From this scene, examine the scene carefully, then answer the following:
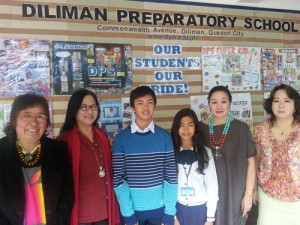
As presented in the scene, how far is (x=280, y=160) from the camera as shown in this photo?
221 centimetres

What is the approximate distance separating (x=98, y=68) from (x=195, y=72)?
1088 millimetres

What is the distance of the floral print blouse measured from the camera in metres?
2.16

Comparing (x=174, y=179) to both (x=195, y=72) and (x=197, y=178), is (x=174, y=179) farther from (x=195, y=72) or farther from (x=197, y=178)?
(x=195, y=72)

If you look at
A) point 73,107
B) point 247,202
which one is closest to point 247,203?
point 247,202

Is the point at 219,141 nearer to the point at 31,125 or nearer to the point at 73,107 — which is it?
the point at 73,107

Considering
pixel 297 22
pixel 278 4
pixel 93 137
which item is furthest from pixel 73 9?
pixel 297 22

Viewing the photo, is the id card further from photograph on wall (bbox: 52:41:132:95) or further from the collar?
photograph on wall (bbox: 52:41:132:95)

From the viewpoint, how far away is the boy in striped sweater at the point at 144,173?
6.55 ft

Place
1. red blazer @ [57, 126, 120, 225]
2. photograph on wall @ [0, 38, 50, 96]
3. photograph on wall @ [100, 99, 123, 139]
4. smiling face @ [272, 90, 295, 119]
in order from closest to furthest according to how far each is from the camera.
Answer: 1. red blazer @ [57, 126, 120, 225]
2. smiling face @ [272, 90, 295, 119]
3. photograph on wall @ [0, 38, 50, 96]
4. photograph on wall @ [100, 99, 123, 139]

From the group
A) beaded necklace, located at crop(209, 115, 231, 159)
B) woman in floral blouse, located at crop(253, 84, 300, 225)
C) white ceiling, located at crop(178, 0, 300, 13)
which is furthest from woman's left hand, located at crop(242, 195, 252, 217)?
white ceiling, located at crop(178, 0, 300, 13)

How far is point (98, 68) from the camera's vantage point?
9.41 feet

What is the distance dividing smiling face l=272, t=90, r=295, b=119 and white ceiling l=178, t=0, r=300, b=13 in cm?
146

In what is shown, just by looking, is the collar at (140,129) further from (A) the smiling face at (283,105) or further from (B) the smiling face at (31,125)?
(A) the smiling face at (283,105)

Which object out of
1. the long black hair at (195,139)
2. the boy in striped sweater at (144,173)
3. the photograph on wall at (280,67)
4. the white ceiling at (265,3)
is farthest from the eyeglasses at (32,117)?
the photograph on wall at (280,67)
